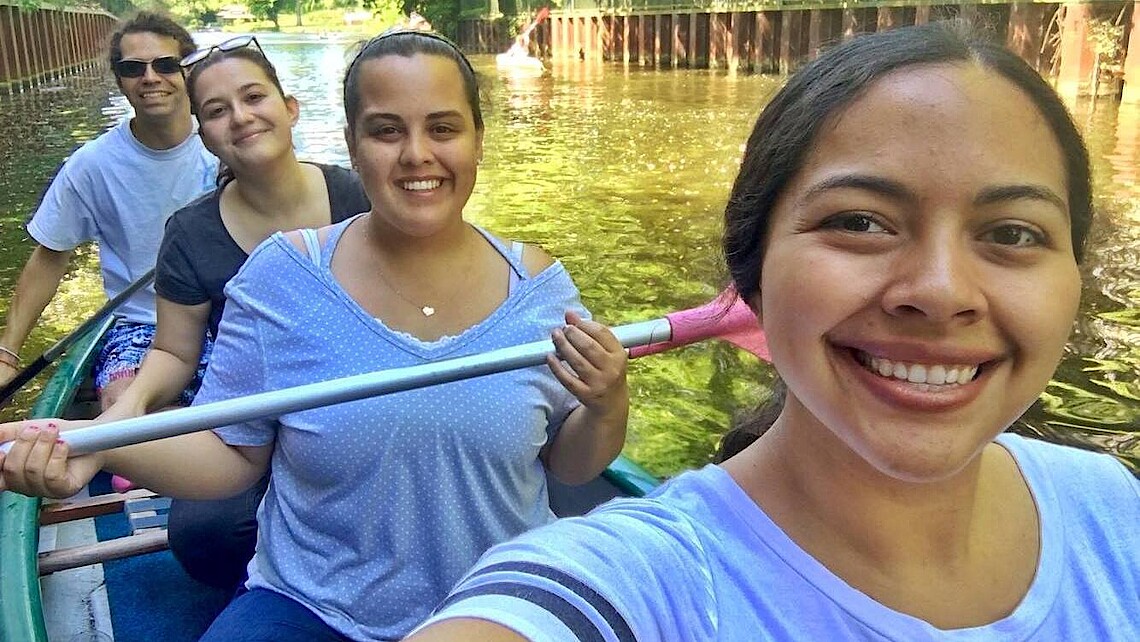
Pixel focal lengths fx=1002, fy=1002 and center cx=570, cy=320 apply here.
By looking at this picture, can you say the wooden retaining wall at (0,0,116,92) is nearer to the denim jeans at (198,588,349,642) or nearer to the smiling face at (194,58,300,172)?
the smiling face at (194,58,300,172)

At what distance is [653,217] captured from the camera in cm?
877

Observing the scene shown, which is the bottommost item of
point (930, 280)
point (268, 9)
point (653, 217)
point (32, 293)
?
point (653, 217)

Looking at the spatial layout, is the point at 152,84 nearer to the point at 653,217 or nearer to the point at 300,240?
the point at 300,240

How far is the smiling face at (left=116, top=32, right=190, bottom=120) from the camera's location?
3539 millimetres

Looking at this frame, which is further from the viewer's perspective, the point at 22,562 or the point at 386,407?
the point at 22,562

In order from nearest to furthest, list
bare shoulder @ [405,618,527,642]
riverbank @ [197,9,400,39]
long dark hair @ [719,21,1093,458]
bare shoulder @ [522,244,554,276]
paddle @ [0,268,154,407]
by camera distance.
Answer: bare shoulder @ [405,618,527,642], long dark hair @ [719,21,1093,458], bare shoulder @ [522,244,554,276], paddle @ [0,268,154,407], riverbank @ [197,9,400,39]

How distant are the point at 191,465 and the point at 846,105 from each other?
4.44 ft

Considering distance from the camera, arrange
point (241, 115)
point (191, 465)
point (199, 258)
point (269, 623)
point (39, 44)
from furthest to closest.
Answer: point (39, 44) < point (241, 115) < point (199, 258) < point (191, 465) < point (269, 623)

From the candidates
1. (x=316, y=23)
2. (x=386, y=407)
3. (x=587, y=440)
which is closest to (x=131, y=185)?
(x=386, y=407)

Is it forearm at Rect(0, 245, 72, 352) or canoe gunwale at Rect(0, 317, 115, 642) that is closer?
canoe gunwale at Rect(0, 317, 115, 642)

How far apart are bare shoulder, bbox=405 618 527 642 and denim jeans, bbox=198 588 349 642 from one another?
3.03 feet

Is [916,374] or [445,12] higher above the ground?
[445,12]

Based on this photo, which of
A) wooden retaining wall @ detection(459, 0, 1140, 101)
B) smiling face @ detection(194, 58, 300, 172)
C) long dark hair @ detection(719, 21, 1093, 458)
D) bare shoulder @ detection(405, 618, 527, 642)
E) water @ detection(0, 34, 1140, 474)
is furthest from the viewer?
wooden retaining wall @ detection(459, 0, 1140, 101)

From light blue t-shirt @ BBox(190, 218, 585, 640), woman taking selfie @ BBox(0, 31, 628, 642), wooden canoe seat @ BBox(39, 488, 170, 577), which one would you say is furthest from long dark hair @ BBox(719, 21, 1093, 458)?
wooden canoe seat @ BBox(39, 488, 170, 577)
